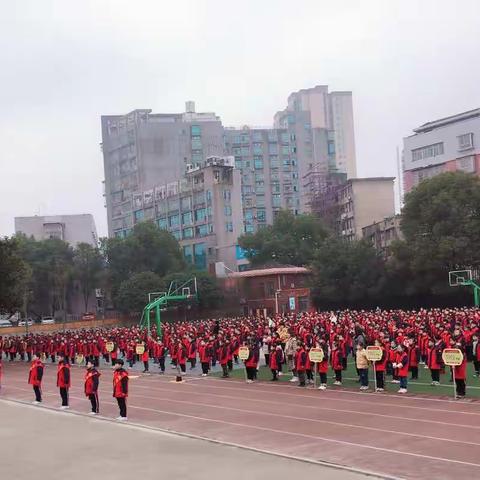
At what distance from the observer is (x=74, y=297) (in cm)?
7888

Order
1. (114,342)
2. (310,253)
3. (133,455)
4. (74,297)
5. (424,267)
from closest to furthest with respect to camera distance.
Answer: (133,455) < (114,342) < (424,267) < (310,253) < (74,297)

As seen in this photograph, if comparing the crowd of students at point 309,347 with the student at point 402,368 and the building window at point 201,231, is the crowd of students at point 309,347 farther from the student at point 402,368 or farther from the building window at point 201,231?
the building window at point 201,231

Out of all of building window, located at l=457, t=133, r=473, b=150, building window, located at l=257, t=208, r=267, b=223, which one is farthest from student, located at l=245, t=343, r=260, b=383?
building window, located at l=257, t=208, r=267, b=223

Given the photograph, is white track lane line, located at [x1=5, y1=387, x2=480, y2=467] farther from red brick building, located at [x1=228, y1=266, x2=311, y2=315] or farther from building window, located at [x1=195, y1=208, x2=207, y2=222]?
building window, located at [x1=195, y1=208, x2=207, y2=222]

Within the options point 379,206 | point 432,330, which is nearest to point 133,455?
point 432,330

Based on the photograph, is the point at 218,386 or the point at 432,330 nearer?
the point at 218,386

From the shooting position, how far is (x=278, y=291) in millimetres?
56531

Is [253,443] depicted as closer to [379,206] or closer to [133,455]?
[133,455]

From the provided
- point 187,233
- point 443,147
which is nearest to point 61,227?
point 187,233

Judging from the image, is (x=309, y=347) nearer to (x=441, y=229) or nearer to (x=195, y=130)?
(x=441, y=229)

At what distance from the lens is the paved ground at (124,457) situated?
1072 cm

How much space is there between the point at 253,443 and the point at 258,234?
58.8 metres

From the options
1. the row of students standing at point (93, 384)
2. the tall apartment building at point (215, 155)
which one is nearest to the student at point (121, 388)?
the row of students standing at point (93, 384)

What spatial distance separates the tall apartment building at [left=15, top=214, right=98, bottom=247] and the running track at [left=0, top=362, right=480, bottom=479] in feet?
240
